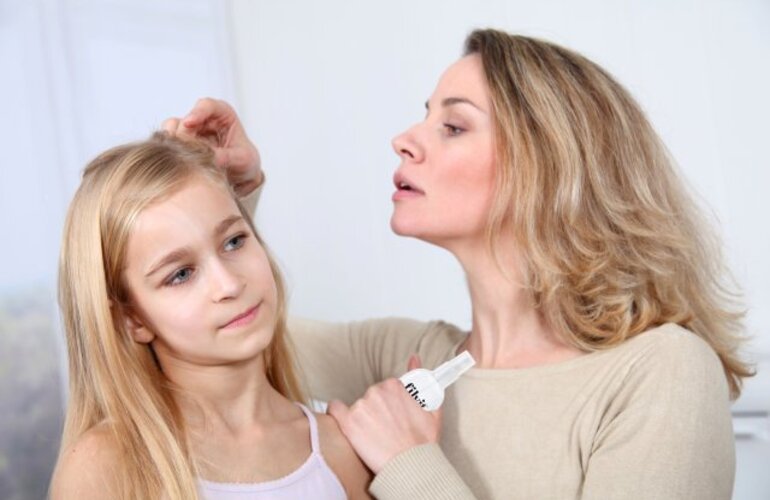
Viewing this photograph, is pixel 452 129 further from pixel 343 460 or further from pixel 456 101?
pixel 343 460

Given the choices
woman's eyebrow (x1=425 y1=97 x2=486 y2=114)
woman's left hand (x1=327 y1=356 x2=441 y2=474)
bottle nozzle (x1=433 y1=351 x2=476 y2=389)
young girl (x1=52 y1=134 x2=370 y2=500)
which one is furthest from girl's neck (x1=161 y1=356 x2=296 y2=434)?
woman's eyebrow (x1=425 y1=97 x2=486 y2=114)

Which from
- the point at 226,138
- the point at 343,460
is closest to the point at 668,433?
the point at 343,460

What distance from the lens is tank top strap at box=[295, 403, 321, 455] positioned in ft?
4.16

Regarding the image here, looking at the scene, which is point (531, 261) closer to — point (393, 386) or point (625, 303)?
point (625, 303)

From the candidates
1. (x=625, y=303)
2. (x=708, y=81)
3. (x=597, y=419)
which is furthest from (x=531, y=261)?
(x=708, y=81)

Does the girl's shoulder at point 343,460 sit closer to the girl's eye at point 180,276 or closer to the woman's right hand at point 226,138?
the girl's eye at point 180,276

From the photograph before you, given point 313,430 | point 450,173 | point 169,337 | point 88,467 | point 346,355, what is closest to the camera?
point 88,467

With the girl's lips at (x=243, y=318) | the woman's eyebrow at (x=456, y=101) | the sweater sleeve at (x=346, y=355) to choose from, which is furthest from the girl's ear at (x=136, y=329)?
the woman's eyebrow at (x=456, y=101)

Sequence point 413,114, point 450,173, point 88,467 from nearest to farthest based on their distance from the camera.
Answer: point 88,467 → point 450,173 → point 413,114

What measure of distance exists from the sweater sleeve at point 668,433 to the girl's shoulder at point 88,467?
593 millimetres

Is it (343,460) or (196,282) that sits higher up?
(196,282)

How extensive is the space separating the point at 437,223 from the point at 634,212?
0.30 meters

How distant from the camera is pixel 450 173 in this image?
1404mm

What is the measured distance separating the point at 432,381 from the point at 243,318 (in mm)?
285
